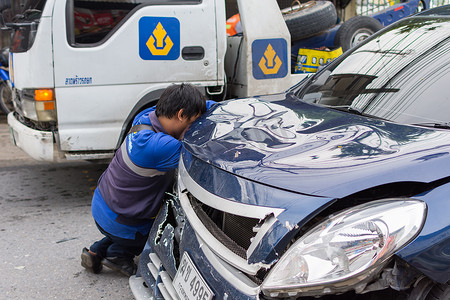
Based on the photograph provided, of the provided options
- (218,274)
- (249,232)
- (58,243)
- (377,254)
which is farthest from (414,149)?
(58,243)

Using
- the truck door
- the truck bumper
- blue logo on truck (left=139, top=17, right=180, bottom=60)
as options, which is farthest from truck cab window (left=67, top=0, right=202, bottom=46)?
the truck bumper

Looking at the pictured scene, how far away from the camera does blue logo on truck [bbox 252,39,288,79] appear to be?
470cm

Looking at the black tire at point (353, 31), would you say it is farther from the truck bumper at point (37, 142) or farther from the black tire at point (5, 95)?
the black tire at point (5, 95)

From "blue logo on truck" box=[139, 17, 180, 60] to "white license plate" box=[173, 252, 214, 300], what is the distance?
2.66 meters

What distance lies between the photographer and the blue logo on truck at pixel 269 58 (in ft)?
15.4

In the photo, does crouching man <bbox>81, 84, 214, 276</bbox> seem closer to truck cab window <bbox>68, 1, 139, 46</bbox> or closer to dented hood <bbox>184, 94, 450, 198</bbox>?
dented hood <bbox>184, 94, 450, 198</bbox>

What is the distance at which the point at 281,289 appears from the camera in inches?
62.8

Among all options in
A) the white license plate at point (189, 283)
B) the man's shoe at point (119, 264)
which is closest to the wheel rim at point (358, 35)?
the man's shoe at point (119, 264)

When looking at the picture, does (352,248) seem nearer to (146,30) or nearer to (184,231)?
(184,231)

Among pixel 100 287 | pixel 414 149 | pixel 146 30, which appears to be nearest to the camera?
pixel 414 149

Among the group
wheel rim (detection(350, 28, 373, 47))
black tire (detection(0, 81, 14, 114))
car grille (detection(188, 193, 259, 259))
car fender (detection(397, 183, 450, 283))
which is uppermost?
car fender (detection(397, 183, 450, 283))

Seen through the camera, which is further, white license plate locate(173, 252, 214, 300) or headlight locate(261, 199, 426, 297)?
white license plate locate(173, 252, 214, 300)

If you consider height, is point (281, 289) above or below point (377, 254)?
below

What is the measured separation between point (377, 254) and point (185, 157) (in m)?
1.02
